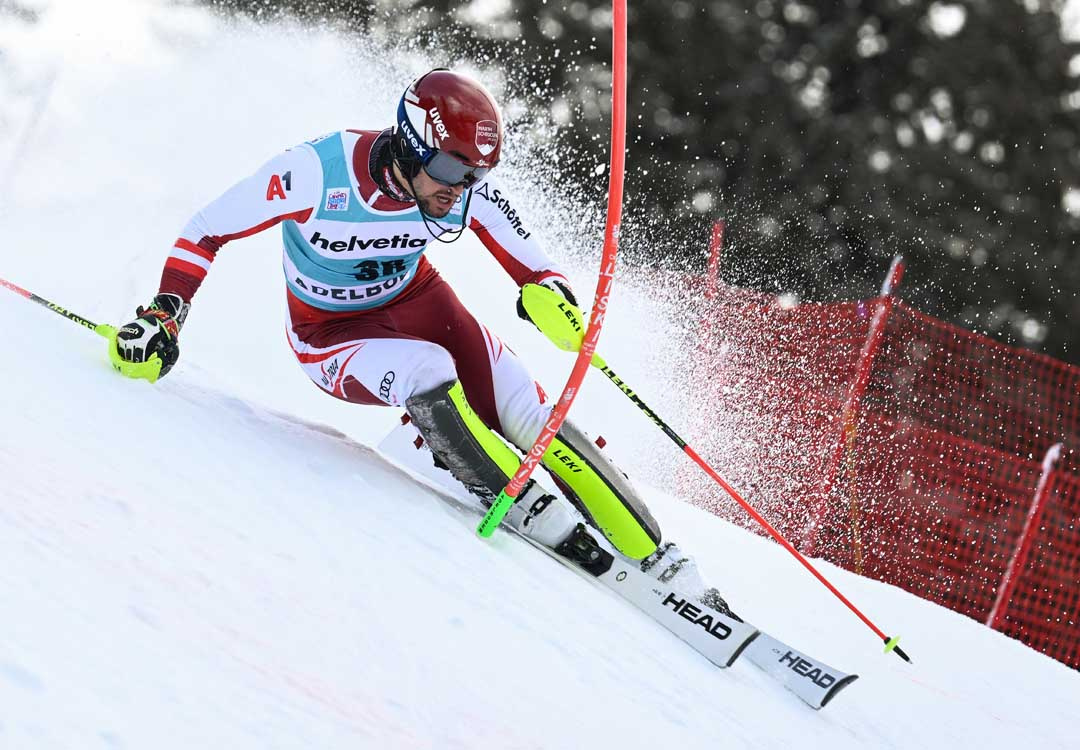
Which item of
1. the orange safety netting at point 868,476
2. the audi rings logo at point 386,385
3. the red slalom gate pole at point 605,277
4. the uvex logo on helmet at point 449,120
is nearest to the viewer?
the red slalom gate pole at point 605,277

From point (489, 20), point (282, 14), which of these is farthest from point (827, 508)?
point (489, 20)

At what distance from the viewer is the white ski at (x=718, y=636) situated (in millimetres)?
2805

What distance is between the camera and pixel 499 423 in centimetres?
340

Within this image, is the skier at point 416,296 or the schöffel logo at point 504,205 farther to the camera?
the schöffel logo at point 504,205

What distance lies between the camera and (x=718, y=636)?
287cm

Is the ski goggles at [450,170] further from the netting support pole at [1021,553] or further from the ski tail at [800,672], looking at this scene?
the netting support pole at [1021,553]

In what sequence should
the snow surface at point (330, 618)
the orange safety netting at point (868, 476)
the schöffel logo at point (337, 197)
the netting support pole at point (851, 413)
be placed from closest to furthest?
the snow surface at point (330, 618) < the schöffel logo at point (337, 197) < the netting support pole at point (851, 413) < the orange safety netting at point (868, 476)

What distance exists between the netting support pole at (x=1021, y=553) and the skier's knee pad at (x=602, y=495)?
4362 millimetres

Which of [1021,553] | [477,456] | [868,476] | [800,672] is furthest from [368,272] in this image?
[1021,553]

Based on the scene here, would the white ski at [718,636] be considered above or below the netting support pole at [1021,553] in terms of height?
below

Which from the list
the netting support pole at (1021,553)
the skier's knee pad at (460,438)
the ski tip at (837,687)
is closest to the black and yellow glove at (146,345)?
the skier's knee pad at (460,438)

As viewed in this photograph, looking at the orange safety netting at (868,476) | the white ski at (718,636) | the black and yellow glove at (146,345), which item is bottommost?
the black and yellow glove at (146,345)

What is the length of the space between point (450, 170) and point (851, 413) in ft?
13.2

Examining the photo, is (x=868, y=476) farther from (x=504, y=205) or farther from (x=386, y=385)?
(x=386, y=385)
